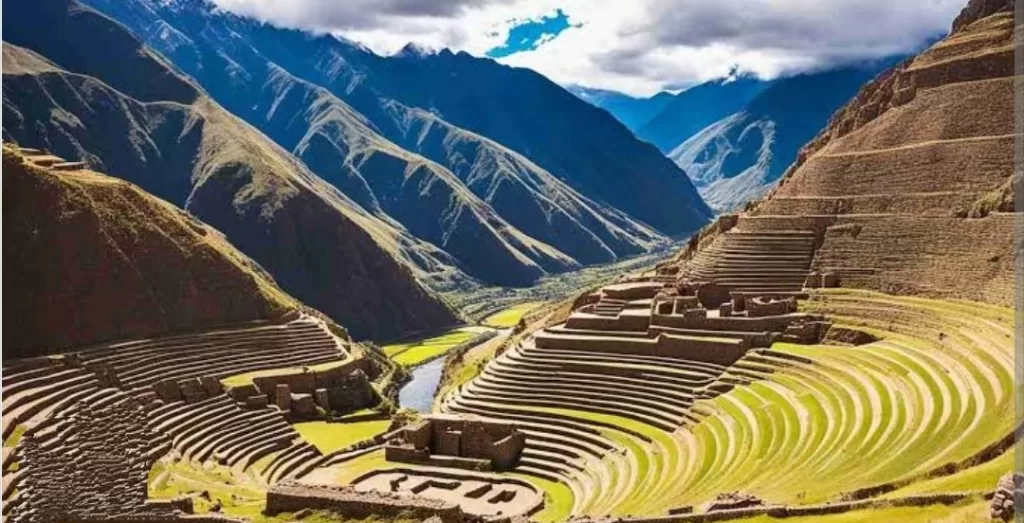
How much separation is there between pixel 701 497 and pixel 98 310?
4205cm

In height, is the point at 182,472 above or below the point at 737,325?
below

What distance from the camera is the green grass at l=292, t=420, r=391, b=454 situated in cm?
5309

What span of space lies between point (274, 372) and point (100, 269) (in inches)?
532

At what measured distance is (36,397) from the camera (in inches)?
1750

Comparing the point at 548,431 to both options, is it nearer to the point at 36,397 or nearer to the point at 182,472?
the point at 182,472

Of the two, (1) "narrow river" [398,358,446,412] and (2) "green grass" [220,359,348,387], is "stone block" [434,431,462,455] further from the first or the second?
(1) "narrow river" [398,358,446,412]

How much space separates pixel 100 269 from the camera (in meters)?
62.0

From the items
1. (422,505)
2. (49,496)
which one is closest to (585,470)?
(422,505)

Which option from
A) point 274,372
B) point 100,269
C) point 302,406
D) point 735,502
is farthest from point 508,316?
point 735,502

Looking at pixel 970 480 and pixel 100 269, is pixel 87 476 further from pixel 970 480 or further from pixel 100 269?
pixel 100 269

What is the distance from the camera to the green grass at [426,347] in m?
116

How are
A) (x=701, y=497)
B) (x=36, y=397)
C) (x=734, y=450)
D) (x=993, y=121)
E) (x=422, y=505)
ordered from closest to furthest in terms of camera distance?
(x=701, y=497) → (x=422, y=505) → (x=734, y=450) → (x=36, y=397) → (x=993, y=121)

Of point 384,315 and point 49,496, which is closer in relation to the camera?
point 49,496

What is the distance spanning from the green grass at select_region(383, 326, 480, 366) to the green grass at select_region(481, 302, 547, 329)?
5228 millimetres
